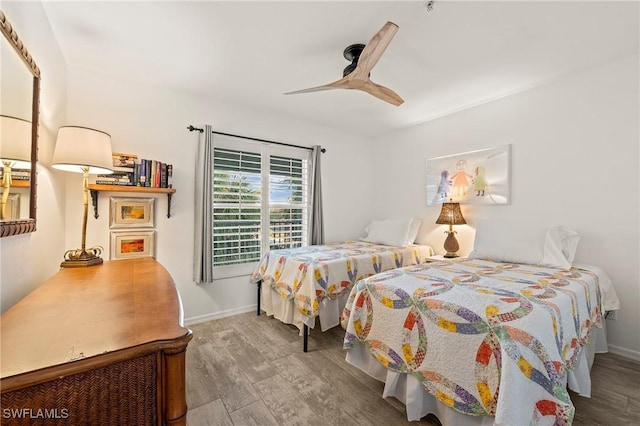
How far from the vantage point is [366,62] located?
1.87 metres

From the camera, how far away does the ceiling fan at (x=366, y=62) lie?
5.36ft

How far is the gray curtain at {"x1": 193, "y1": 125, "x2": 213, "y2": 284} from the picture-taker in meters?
2.92

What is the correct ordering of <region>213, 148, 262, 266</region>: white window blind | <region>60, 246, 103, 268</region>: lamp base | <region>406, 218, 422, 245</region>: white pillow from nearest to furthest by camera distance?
<region>60, 246, 103, 268</region>: lamp base → <region>213, 148, 262, 266</region>: white window blind → <region>406, 218, 422, 245</region>: white pillow

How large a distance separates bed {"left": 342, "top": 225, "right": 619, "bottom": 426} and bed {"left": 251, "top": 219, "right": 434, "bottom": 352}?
1.78ft

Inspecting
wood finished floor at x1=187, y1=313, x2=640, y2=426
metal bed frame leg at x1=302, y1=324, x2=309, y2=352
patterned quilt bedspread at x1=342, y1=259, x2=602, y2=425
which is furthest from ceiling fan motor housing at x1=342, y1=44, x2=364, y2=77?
wood finished floor at x1=187, y1=313, x2=640, y2=426

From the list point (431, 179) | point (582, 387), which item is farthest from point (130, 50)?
point (582, 387)

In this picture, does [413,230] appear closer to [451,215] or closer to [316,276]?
[451,215]

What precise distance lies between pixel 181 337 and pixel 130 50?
2.44 meters

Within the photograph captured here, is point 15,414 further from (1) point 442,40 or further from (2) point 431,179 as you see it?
(2) point 431,179

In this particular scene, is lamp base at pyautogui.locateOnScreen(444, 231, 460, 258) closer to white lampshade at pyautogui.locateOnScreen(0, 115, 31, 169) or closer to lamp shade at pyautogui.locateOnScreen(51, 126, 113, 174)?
lamp shade at pyautogui.locateOnScreen(51, 126, 113, 174)

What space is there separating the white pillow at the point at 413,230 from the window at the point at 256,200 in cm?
140

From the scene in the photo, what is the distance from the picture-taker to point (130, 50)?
2.17 meters

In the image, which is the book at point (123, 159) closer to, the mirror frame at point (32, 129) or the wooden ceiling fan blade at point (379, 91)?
the mirror frame at point (32, 129)

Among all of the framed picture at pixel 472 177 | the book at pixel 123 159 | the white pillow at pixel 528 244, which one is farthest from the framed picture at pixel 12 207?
the framed picture at pixel 472 177
